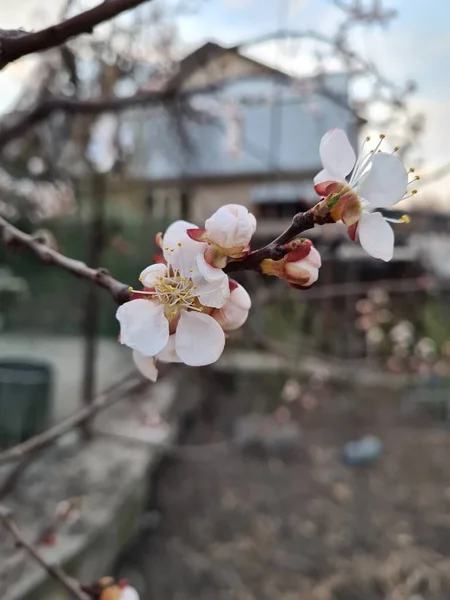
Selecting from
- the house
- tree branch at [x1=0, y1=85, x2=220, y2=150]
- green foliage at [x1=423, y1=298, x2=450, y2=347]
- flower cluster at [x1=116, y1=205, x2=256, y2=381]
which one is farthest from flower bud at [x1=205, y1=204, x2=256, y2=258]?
green foliage at [x1=423, y1=298, x2=450, y2=347]

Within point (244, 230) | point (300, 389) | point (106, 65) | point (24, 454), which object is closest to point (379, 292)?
point (300, 389)

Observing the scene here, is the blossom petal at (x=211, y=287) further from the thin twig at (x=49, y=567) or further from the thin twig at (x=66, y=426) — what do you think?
the thin twig at (x=66, y=426)

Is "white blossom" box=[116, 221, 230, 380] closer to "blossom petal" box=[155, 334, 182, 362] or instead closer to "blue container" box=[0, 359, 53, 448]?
"blossom petal" box=[155, 334, 182, 362]

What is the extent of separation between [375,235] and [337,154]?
39mm

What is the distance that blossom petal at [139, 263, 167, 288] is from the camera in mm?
281

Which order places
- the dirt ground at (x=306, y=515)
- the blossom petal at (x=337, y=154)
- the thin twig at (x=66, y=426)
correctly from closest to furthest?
the blossom petal at (x=337, y=154) → the thin twig at (x=66, y=426) → the dirt ground at (x=306, y=515)

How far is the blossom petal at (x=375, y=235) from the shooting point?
26 centimetres

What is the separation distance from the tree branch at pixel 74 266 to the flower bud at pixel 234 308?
0.17 ft

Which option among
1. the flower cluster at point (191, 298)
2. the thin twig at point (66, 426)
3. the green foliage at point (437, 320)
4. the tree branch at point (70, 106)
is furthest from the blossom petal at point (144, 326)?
the green foliage at point (437, 320)

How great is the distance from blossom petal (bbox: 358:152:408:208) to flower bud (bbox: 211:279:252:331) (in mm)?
73

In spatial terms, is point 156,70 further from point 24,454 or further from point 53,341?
point 53,341

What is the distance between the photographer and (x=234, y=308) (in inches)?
11.4

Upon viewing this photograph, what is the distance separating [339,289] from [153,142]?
3.19 feet

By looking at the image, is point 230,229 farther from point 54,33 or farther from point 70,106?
point 70,106
